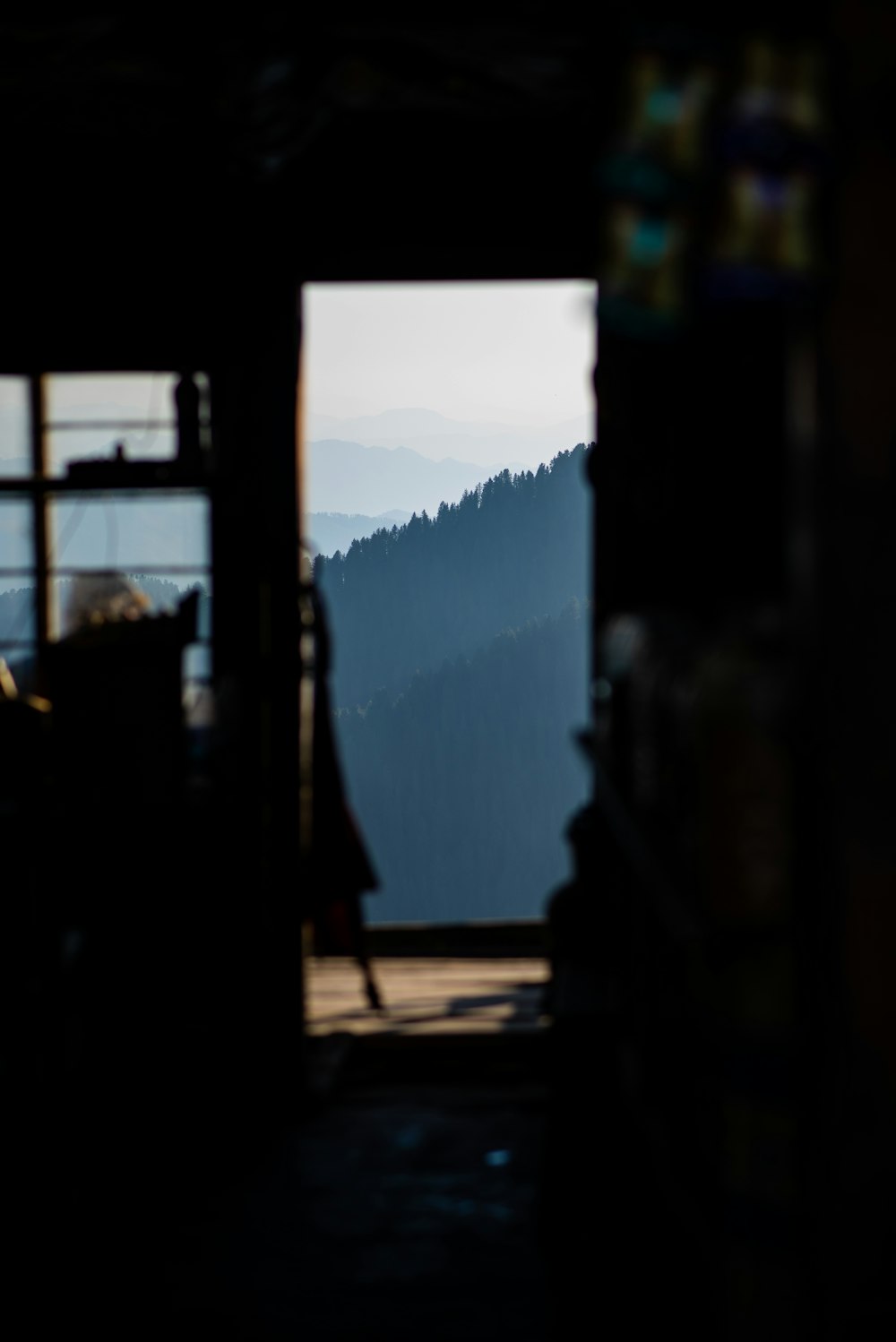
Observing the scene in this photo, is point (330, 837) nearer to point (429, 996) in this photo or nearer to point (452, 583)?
point (429, 996)

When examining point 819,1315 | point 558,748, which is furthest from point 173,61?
point 558,748

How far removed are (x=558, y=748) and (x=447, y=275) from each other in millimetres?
82530

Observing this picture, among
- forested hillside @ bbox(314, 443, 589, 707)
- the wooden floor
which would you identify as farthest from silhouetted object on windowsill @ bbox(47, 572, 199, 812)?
forested hillside @ bbox(314, 443, 589, 707)

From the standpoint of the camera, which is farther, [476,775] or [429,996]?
[476,775]

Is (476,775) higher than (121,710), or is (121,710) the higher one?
(121,710)

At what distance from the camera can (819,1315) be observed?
2.44 meters

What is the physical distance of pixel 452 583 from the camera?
356 feet

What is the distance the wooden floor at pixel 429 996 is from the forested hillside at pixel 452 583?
Result: 299 feet

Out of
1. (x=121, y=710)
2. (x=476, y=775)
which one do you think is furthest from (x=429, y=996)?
(x=476, y=775)

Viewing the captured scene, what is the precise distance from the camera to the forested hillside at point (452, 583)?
10331 centimetres

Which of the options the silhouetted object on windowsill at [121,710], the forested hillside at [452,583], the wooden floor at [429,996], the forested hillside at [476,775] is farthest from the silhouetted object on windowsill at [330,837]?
the forested hillside at [452,583]

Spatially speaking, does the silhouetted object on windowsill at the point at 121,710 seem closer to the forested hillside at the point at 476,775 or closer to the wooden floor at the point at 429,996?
the wooden floor at the point at 429,996

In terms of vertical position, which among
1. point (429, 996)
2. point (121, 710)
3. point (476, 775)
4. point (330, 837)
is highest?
point (121, 710)

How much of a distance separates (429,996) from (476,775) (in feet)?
274
